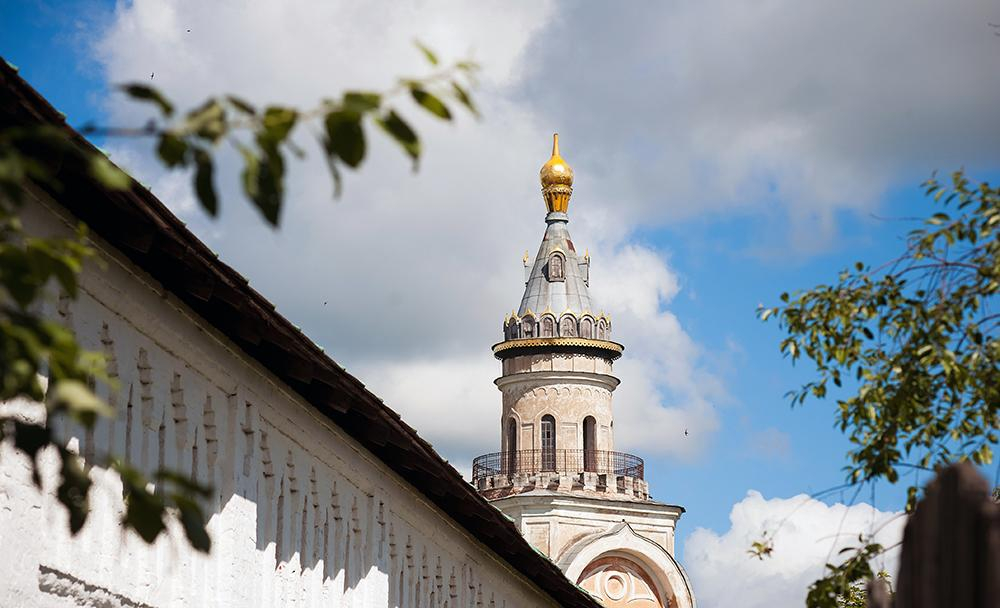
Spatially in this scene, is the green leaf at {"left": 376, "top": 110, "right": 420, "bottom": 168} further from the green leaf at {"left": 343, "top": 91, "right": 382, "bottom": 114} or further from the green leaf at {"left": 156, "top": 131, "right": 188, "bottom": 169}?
the green leaf at {"left": 156, "top": 131, "right": 188, "bottom": 169}

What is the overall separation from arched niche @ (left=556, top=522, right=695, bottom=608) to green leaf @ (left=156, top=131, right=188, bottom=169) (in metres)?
52.3

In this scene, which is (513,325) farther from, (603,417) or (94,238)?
(94,238)

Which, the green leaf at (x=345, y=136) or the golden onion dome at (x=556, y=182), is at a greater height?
the golden onion dome at (x=556, y=182)

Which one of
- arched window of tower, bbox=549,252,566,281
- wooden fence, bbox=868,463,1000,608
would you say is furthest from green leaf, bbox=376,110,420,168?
arched window of tower, bbox=549,252,566,281

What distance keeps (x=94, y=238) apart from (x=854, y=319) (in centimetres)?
430

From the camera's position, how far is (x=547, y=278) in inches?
2335

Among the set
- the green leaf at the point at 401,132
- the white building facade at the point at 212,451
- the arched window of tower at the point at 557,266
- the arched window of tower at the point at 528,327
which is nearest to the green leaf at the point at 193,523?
the green leaf at the point at 401,132

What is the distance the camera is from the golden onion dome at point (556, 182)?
199 feet

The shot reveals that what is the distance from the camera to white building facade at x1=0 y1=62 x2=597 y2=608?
28.0ft

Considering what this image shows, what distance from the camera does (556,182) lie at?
60.8 m

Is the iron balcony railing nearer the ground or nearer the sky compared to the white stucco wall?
nearer the sky

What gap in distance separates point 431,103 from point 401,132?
0.33ft

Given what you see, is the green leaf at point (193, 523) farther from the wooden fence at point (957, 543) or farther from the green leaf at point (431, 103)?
the wooden fence at point (957, 543)

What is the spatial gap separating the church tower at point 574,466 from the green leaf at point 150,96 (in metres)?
51.9
